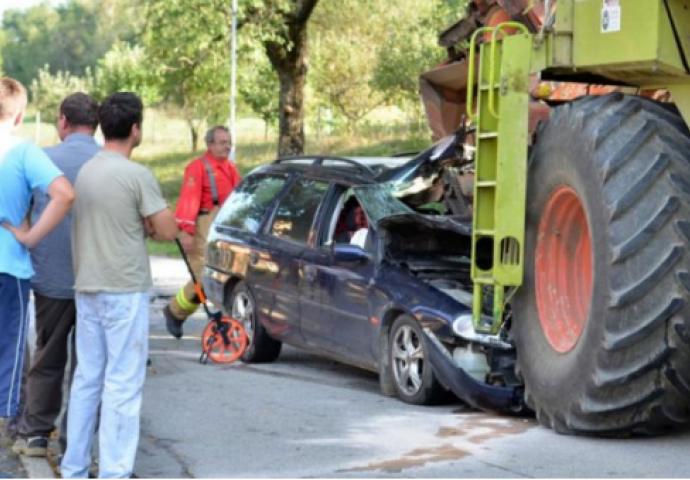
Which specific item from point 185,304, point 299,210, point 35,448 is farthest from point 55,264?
point 185,304

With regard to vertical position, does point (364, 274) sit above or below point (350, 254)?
below

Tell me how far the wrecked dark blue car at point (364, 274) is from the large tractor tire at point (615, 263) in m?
0.90

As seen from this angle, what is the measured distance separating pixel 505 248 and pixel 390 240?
1871 millimetres

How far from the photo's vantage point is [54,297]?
7.46 meters

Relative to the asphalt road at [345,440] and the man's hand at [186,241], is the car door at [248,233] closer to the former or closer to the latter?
the man's hand at [186,241]

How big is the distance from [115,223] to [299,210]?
15.7ft

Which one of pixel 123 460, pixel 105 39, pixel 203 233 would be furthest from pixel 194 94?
pixel 105 39

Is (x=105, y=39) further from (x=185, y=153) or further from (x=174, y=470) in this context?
(x=174, y=470)

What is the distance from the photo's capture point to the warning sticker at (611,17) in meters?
7.61

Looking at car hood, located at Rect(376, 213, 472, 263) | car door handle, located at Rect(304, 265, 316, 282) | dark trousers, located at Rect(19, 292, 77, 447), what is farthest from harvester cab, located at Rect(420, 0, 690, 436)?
dark trousers, located at Rect(19, 292, 77, 447)

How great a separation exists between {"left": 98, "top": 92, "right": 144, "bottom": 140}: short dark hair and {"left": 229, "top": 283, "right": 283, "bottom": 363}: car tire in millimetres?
4999

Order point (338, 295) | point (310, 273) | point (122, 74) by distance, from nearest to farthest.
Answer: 1. point (338, 295)
2. point (310, 273)
3. point (122, 74)

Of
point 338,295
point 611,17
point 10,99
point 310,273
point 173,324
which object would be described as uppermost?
point 611,17

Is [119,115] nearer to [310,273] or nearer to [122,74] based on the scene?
[310,273]
